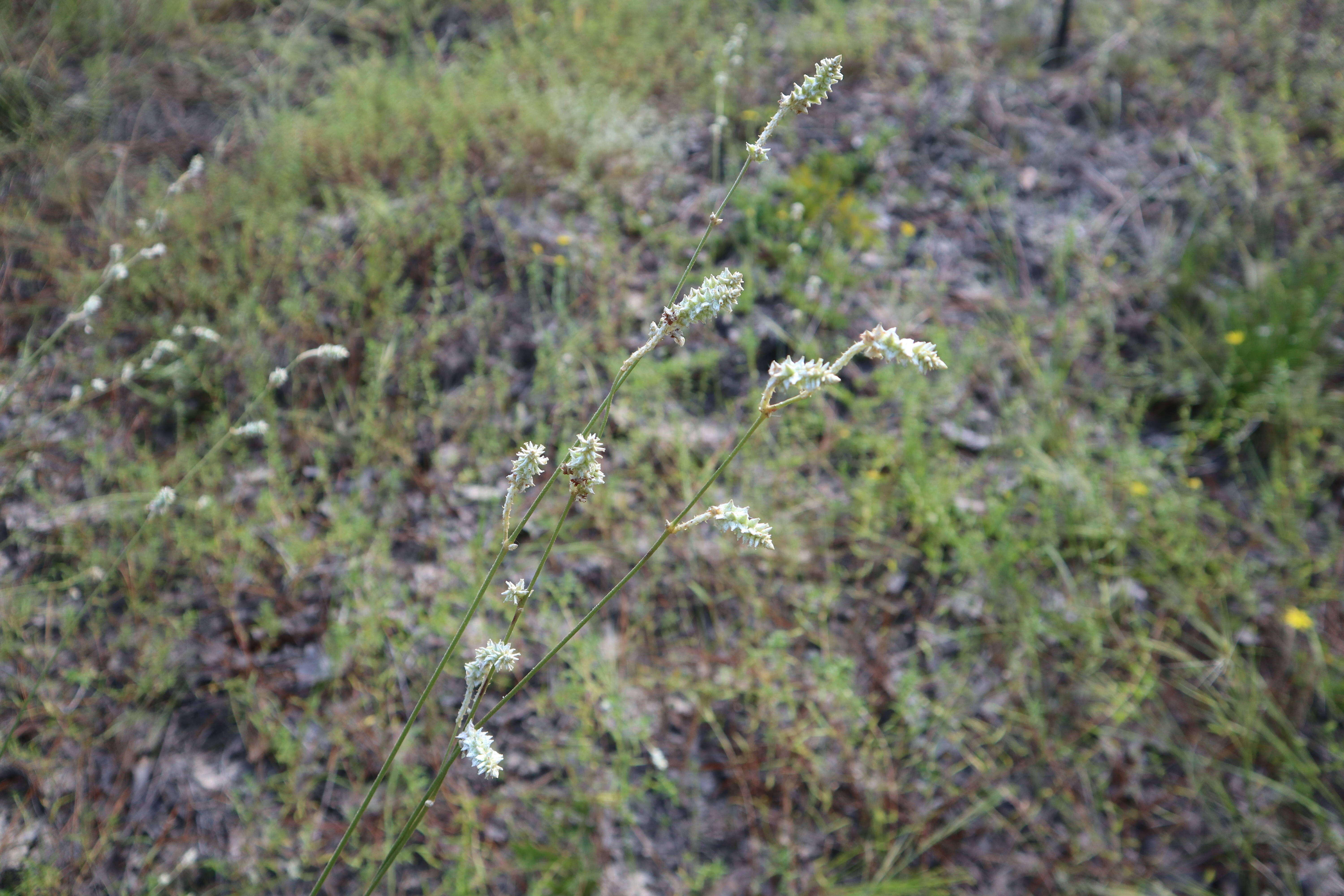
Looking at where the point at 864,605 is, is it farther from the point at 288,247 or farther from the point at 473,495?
the point at 288,247

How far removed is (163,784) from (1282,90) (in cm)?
525

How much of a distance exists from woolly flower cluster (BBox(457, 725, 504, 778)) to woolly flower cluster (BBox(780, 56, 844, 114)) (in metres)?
0.84

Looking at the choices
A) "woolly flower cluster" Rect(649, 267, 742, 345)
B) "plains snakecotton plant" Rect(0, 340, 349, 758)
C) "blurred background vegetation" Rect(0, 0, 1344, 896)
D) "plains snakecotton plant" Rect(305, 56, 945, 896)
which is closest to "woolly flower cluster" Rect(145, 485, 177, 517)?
"plains snakecotton plant" Rect(0, 340, 349, 758)

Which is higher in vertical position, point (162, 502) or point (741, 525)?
point (741, 525)

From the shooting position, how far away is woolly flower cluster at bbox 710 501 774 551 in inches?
35.6

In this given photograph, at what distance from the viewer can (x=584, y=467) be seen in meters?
0.96

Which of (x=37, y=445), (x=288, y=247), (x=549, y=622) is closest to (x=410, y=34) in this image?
(x=288, y=247)

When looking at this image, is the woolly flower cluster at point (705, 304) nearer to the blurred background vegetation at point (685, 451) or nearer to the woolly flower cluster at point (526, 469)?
the woolly flower cluster at point (526, 469)

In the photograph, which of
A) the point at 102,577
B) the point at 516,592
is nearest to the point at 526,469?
the point at 516,592

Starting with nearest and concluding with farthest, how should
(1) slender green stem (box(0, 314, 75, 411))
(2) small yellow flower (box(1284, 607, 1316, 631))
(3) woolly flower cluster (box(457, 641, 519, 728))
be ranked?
(3) woolly flower cluster (box(457, 641, 519, 728)), (1) slender green stem (box(0, 314, 75, 411)), (2) small yellow flower (box(1284, 607, 1316, 631))

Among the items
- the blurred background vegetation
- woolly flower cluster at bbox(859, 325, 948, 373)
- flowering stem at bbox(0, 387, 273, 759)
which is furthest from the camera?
the blurred background vegetation

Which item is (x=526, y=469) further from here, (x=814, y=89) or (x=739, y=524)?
(x=814, y=89)

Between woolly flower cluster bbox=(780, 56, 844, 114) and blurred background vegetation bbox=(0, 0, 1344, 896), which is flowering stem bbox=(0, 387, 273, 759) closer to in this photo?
blurred background vegetation bbox=(0, 0, 1344, 896)

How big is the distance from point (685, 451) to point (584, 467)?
166cm
